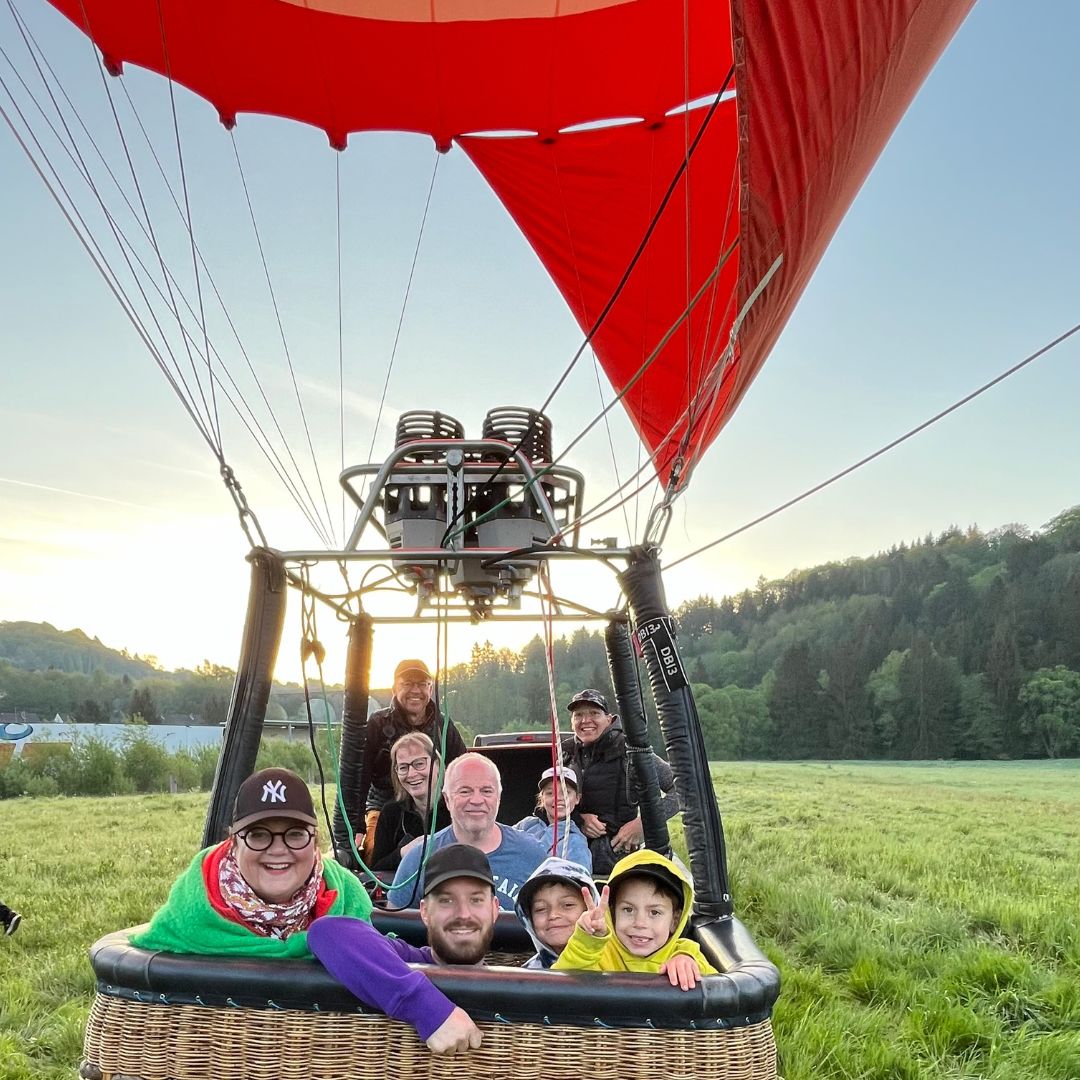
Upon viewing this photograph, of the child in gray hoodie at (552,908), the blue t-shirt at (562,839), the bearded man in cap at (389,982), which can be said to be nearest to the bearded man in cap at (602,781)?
the blue t-shirt at (562,839)

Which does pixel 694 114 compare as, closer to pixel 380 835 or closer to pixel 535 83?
pixel 535 83

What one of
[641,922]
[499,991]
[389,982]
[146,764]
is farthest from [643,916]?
[146,764]

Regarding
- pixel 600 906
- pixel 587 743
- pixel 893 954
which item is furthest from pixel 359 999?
pixel 893 954

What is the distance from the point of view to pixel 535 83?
5.32 meters

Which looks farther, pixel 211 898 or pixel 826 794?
pixel 826 794

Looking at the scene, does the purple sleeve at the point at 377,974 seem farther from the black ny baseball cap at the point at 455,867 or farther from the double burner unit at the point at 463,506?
the double burner unit at the point at 463,506

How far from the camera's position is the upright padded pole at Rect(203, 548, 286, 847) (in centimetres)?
203

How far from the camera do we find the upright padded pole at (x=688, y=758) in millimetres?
1900

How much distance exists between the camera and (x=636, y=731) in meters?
3.24

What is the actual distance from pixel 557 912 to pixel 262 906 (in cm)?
68

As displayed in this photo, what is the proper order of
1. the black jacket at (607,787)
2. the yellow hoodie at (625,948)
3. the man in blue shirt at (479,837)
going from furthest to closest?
the black jacket at (607,787) < the man in blue shirt at (479,837) < the yellow hoodie at (625,948)

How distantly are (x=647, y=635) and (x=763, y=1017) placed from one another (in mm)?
744

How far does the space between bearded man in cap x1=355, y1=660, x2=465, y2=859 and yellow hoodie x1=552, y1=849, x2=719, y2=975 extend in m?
1.86

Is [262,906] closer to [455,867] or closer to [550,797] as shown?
[455,867]
